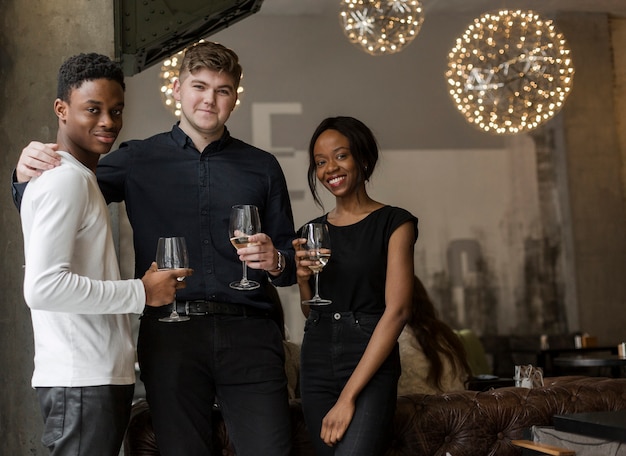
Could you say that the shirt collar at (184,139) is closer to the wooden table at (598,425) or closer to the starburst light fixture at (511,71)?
the wooden table at (598,425)

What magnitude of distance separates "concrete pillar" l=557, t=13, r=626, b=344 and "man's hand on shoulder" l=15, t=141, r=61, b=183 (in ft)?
27.6

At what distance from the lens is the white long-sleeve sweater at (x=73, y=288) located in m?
1.99

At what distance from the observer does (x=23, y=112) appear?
9.35ft

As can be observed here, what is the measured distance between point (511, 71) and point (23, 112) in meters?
3.80

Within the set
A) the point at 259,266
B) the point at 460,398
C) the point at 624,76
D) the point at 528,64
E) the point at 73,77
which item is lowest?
the point at 460,398

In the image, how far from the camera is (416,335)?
396 cm

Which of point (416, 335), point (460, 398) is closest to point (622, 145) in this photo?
point (416, 335)

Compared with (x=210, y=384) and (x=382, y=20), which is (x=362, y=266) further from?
(x=382, y=20)

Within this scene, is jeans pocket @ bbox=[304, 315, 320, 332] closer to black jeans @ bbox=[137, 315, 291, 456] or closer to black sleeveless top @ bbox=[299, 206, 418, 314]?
black sleeveless top @ bbox=[299, 206, 418, 314]

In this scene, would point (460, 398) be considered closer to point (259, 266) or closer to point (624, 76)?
point (259, 266)

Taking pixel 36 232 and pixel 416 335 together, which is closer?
pixel 36 232

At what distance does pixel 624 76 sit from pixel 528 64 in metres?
4.95

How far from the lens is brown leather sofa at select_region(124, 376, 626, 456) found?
8.78ft

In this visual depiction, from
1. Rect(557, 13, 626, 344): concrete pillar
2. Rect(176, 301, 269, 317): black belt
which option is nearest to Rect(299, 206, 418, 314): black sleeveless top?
Rect(176, 301, 269, 317): black belt
